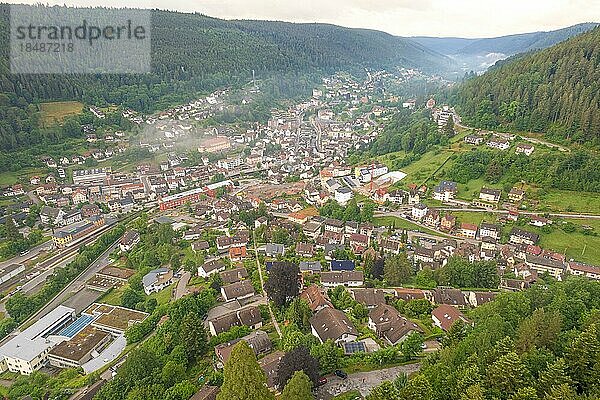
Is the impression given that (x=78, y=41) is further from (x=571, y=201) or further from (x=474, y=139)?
(x=571, y=201)

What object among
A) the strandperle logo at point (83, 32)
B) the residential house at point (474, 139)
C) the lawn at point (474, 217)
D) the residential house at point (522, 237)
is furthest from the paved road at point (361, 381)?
the strandperle logo at point (83, 32)

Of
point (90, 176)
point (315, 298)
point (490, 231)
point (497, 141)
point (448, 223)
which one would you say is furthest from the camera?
point (90, 176)

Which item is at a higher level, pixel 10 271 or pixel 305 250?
pixel 305 250

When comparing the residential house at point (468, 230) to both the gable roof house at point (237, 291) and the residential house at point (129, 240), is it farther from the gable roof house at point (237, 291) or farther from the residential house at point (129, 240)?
the residential house at point (129, 240)

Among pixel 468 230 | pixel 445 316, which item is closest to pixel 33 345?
pixel 445 316

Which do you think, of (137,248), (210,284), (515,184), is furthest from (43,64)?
(515,184)

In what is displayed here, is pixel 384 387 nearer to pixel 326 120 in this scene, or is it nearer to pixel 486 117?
pixel 486 117
